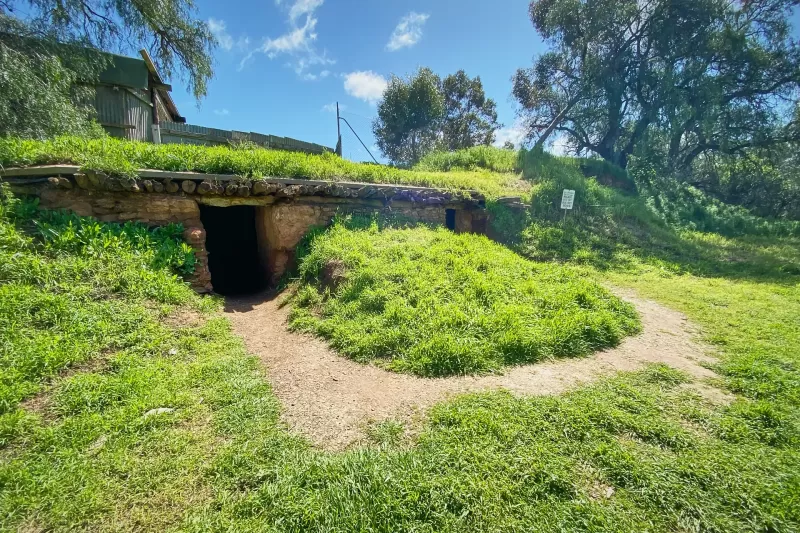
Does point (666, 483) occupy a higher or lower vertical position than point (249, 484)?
higher

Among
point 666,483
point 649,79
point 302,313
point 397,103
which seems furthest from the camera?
point 397,103

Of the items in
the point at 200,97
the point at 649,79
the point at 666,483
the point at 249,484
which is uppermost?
the point at 649,79

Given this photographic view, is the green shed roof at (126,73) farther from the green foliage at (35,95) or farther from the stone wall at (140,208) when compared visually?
the stone wall at (140,208)

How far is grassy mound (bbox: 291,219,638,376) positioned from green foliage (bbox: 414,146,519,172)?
24.2 ft

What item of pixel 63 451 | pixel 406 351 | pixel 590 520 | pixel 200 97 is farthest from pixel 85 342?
pixel 200 97

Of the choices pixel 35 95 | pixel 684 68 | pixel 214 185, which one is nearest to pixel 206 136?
pixel 35 95

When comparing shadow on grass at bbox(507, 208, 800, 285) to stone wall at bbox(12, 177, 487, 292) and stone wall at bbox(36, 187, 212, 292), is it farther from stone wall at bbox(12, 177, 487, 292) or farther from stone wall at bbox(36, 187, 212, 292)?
stone wall at bbox(36, 187, 212, 292)

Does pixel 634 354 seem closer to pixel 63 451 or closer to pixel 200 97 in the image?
pixel 63 451

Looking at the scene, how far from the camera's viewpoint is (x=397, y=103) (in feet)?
69.1

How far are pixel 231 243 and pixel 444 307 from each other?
19.7 ft

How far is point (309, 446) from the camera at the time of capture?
236 cm

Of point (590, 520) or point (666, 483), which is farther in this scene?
point (666, 483)

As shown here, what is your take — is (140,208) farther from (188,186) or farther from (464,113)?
(464,113)

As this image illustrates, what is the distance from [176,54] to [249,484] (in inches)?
367
